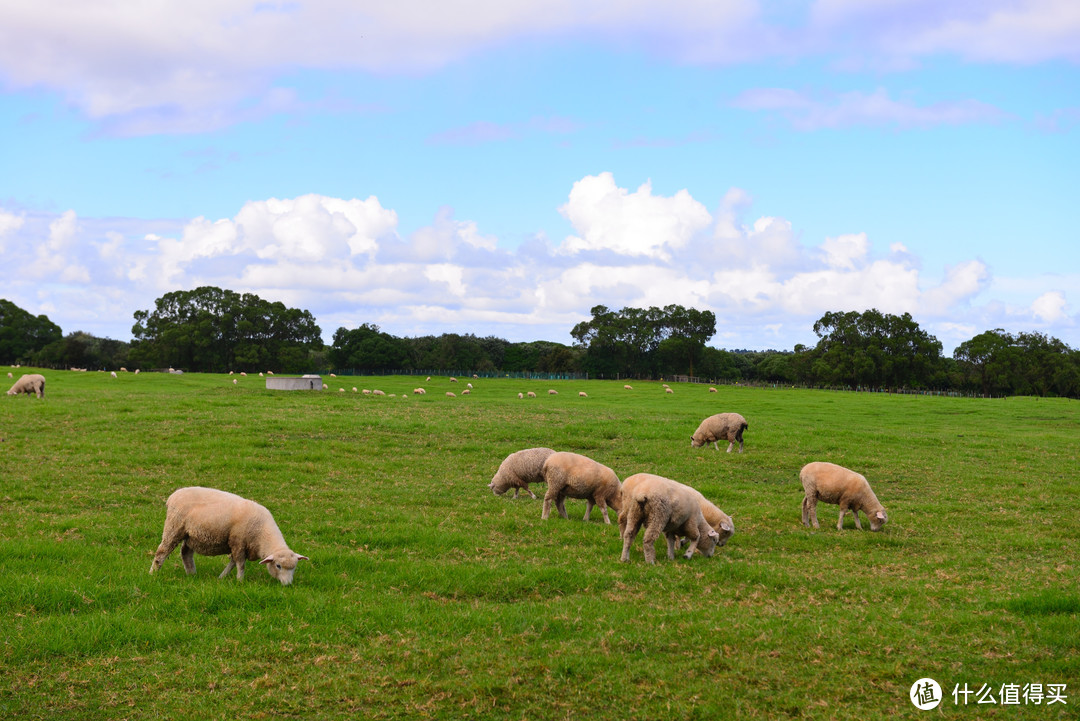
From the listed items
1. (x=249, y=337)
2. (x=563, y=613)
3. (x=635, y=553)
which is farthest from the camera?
(x=249, y=337)

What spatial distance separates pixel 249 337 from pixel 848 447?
9406 centimetres

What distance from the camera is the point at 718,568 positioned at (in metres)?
13.4

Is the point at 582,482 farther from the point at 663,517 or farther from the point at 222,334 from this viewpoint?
the point at 222,334

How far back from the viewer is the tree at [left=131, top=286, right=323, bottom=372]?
10519 centimetres

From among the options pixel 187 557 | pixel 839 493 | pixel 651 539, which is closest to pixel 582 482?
pixel 651 539

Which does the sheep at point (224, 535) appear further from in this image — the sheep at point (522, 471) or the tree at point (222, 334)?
the tree at point (222, 334)

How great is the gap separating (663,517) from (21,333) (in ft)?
403

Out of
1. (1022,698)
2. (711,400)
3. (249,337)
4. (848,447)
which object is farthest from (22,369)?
(1022,698)

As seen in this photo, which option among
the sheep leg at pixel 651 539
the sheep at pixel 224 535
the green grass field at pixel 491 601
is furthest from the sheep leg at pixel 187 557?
the sheep leg at pixel 651 539

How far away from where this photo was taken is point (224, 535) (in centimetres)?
1196

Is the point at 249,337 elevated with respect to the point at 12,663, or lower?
elevated

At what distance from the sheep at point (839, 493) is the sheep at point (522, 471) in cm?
610

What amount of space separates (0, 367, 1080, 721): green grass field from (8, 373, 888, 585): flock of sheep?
1.36ft

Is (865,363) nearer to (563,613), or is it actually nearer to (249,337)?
(249,337)
